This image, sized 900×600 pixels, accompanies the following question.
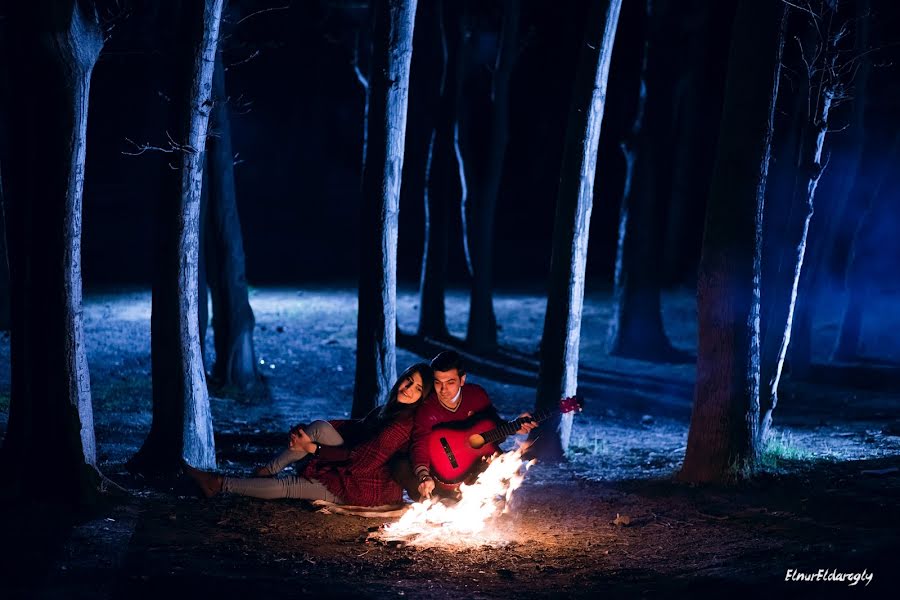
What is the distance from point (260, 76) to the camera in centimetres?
3778

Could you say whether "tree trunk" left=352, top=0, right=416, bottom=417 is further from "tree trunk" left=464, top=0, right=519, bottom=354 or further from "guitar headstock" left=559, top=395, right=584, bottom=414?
"tree trunk" left=464, top=0, right=519, bottom=354

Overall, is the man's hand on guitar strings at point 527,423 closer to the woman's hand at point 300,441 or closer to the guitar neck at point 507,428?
the guitar neck at point 507,428

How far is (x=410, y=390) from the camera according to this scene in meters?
7.89

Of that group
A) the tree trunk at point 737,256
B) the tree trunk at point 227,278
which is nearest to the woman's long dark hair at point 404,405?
the tree trunk at point 737,256

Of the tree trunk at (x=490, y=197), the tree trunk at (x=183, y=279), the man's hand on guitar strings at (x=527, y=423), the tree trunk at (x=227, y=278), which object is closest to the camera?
the man's hand on guitar strings at (x=527, y=423)

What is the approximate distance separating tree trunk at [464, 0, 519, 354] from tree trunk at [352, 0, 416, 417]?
986 centimetres

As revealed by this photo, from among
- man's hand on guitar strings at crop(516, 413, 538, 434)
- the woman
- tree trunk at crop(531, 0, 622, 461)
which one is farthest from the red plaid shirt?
tree trunk at crop(531, 0, 622, 461)

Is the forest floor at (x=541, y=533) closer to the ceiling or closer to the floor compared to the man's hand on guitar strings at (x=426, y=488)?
closer to the floor

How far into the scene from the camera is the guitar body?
788 cm

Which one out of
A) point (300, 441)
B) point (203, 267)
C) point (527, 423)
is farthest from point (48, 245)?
point (203, 267)

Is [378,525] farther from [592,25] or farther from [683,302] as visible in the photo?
[683,302]

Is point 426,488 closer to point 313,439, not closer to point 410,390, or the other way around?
point 410,390

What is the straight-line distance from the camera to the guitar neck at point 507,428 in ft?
25.6

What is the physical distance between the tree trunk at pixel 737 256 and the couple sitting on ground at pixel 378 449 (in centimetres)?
246
